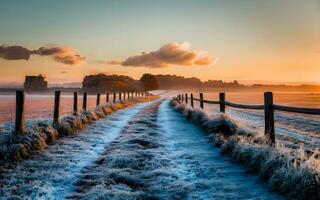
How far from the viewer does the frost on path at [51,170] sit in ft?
18.7

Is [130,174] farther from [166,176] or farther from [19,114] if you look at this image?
[19,114]

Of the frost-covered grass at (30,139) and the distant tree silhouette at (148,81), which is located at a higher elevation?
the distant tree silhouette at (148,81)

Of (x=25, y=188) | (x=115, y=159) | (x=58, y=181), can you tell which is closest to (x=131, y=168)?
(x=115, y=159)

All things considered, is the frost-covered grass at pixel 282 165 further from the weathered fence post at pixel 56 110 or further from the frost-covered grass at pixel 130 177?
the weathered fence post at pixel 56 110

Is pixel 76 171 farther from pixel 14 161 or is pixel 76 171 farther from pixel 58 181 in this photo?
pixel 14 161

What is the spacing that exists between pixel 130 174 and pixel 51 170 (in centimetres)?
164

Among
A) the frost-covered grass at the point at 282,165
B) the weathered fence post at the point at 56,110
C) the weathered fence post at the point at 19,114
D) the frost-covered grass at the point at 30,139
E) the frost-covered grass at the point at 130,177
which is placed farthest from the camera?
the weathered fence post at the point at 56,110

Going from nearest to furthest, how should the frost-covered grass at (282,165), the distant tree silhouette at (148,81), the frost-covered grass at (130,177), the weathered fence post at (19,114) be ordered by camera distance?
the frost-covered grass at (282,165), the frost-covered grass at (130,177), the weathered fence post at (19,114), the distant tree silhouette at (148,81)

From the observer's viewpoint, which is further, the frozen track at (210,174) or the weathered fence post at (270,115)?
the weathered fence post at (270,115)

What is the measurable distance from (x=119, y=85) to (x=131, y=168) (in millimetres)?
154567

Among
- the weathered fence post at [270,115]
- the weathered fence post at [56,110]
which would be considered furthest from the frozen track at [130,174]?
the weathered fence post at [56,110]

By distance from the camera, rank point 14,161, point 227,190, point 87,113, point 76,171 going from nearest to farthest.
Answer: point 227,190 → point 76,171 → point 14,161 → point 87,113

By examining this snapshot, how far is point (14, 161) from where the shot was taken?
777 cm

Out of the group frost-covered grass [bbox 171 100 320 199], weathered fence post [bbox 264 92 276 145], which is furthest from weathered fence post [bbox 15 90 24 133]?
weathered fence post [bbox 264 92 276 145]
